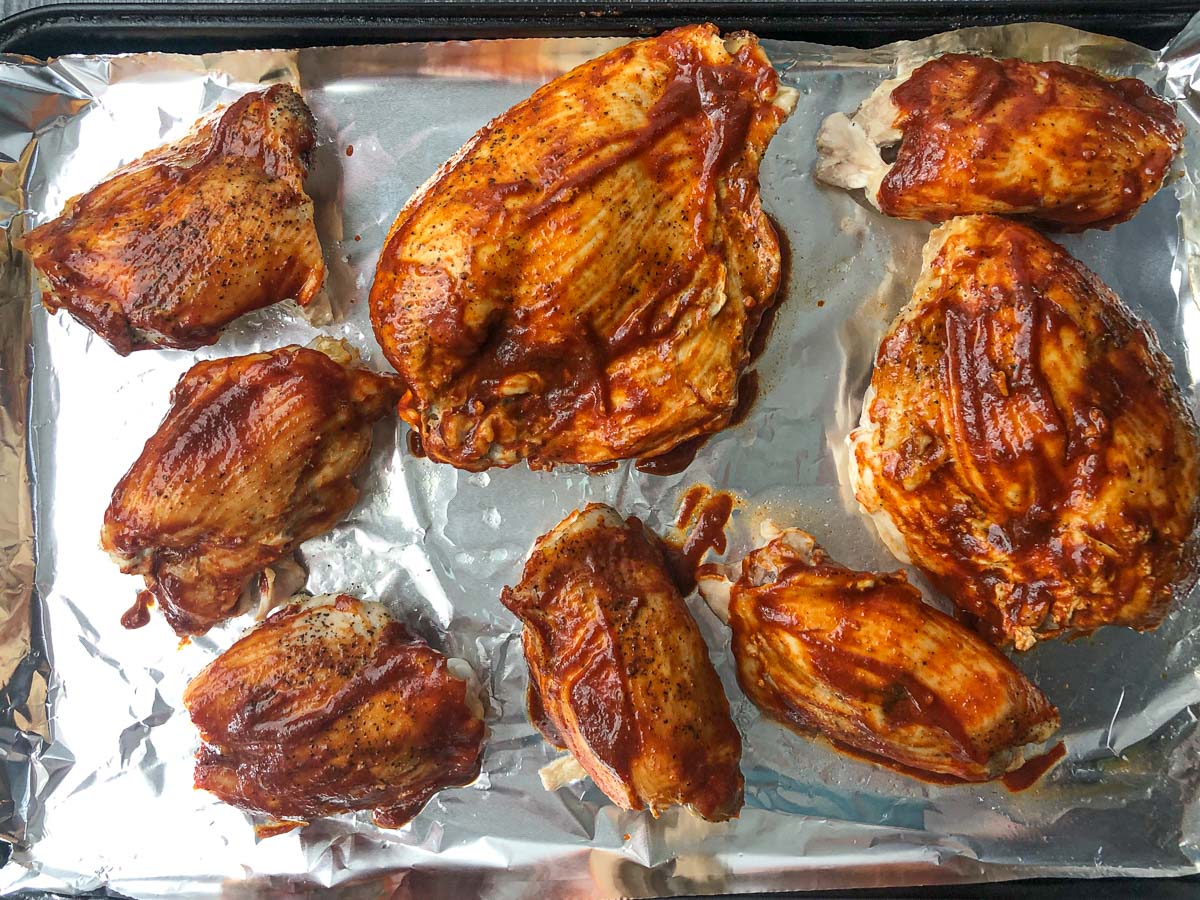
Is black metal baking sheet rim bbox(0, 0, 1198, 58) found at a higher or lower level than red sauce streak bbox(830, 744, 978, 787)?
higher

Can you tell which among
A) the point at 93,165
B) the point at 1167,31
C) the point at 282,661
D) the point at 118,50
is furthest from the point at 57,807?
the point at 1167,31

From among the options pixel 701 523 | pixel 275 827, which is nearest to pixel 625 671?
pixel 701 523

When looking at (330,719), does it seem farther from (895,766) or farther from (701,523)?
(895,766)

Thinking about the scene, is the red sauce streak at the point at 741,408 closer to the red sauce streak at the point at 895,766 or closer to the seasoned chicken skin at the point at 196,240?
the red sauce streak at the point at 895,766

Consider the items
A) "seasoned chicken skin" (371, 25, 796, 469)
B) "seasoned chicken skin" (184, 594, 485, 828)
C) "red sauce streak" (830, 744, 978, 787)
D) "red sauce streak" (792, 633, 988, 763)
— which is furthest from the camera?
"red sauce streak" (830, 744, 978, 787)

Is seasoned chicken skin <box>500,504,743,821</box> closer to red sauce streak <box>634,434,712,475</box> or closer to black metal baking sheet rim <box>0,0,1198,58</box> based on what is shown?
red sauce streak <box>634,434,712,475</box>

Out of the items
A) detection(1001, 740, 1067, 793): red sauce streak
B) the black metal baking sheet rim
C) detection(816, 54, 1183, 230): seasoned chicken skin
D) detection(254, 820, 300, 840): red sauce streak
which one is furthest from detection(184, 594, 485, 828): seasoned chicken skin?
detection(816, 54, 1183, 230): seasoned chicken skin
